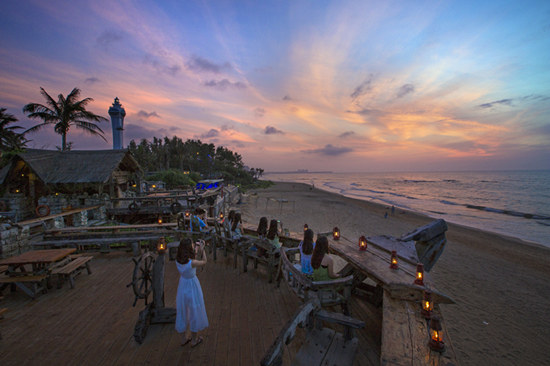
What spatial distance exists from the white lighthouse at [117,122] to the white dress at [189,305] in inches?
1032

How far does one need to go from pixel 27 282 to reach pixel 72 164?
37.7ft

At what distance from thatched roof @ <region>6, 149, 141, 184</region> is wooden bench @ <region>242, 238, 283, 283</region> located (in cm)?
1168

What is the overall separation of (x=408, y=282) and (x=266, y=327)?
115 inches

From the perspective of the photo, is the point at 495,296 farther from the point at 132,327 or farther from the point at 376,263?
the point at 132,327

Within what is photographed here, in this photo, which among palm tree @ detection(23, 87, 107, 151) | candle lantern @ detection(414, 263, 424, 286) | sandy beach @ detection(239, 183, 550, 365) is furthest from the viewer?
palm tree @ detection(23, 87, 107, 151)

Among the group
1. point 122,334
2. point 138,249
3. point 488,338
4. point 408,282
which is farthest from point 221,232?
point 488,338

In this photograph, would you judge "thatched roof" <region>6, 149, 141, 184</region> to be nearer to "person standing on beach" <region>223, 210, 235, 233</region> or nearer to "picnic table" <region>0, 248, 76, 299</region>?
"picnic table" <region>0, 248, 76, 299</region>

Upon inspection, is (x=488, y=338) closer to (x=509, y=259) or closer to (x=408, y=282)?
(x=408, y=282)

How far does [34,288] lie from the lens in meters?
5.69

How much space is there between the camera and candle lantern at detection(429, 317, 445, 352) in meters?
2.61

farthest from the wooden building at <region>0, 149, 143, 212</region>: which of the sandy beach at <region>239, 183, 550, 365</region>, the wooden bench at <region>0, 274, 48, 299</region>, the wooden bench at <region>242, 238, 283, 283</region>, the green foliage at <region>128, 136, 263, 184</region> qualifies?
the green foliage at <region>128, 136, 263, 184</region>

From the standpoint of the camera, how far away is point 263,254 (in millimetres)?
7133

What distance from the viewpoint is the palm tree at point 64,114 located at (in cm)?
2033

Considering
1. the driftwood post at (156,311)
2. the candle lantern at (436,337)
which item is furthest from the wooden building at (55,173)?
the candle lantern at (436,337)
